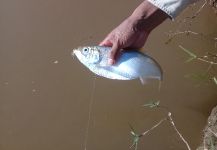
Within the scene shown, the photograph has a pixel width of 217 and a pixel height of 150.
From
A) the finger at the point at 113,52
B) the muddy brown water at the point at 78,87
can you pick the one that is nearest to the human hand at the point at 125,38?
the finger at the point at 113,52

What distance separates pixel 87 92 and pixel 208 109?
722 mm

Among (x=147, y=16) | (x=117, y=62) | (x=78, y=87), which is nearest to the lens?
(x=147, y=16)

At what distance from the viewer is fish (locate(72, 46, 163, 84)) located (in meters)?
1.70

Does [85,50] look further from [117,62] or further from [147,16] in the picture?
[147,16]

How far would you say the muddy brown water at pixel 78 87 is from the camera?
116 inches

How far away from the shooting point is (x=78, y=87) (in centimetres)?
304

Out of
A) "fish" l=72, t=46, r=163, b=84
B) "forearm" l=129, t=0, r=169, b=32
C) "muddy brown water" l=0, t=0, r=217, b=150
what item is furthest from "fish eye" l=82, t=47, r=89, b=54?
"muddy brown water" l=0, t=0, r=217, b=150

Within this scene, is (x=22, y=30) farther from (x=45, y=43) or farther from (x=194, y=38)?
(x=194, y=38)

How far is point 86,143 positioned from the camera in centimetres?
301

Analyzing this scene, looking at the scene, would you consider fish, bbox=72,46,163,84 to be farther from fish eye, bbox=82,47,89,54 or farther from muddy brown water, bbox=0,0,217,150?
muddy brown water, bbox=0,0,217,150

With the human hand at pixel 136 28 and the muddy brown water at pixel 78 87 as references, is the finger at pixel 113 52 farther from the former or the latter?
the muddy brown water at pixel 78 87

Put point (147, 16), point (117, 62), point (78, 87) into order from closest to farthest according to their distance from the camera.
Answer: point (147, 16), point (117, 62), point (78, 87)

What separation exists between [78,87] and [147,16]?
1.52 m

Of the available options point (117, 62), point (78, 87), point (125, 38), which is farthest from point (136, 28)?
point (78, 87)
